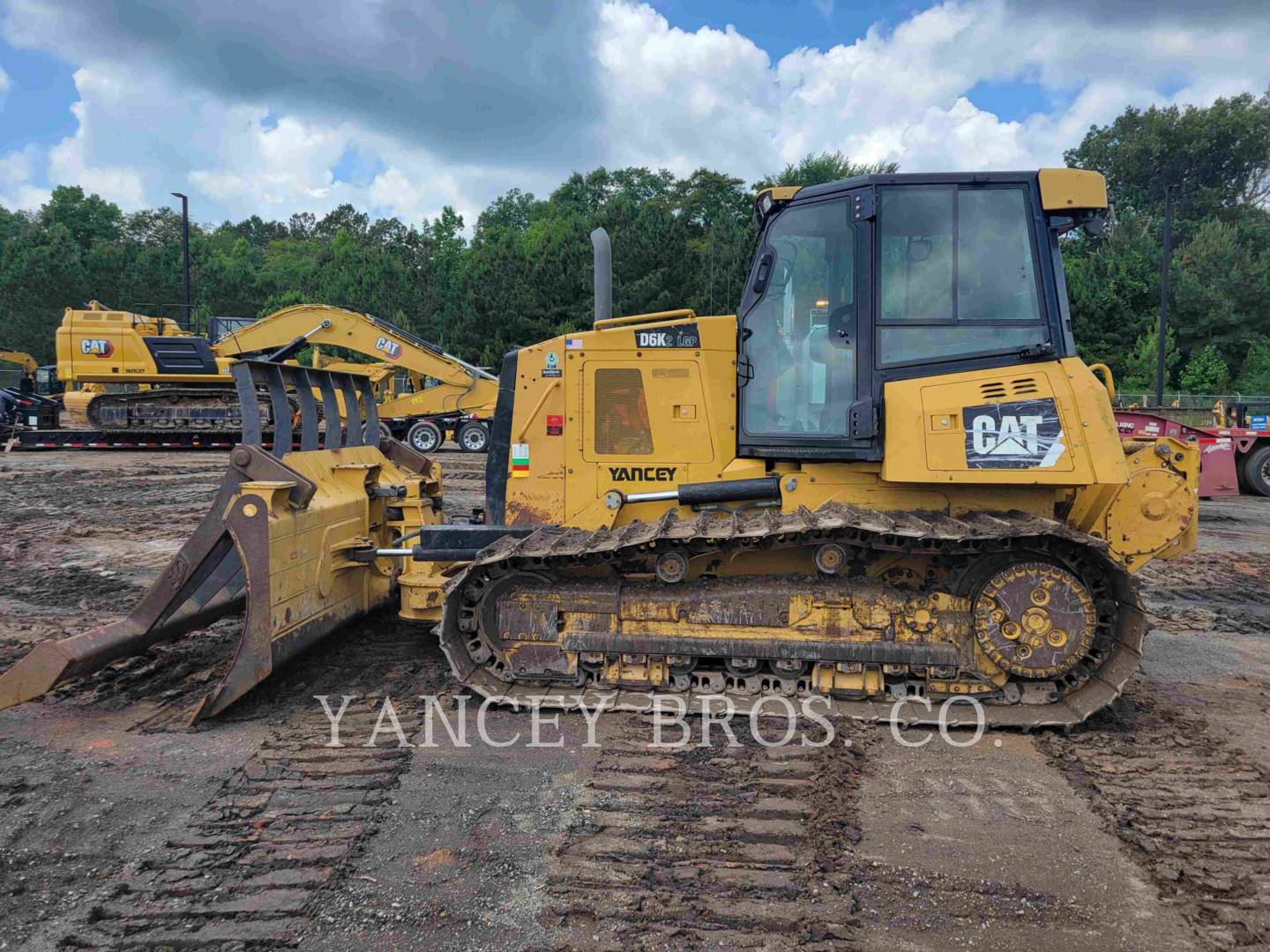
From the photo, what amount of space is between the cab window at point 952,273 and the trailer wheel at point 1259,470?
14618mm

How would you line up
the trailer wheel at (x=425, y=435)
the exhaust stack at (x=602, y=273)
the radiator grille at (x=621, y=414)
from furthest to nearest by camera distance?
the trailer wheel at (x=425, y=435) < the radiator grille at (x=621, y=414) < the exhaust stack at (x=602, y=273)

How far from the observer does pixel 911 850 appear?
321cm

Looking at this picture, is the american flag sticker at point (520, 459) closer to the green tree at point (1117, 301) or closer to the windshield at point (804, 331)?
the windshield at point (804, 331)

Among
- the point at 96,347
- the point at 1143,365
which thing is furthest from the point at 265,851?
the point at 1143,365

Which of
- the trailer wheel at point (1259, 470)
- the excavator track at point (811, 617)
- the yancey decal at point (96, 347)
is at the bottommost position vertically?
the excavator track at point (811, 617)

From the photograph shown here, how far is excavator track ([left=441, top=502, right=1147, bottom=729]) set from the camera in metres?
4.39

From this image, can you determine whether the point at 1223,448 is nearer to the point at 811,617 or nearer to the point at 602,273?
the point at 811,617

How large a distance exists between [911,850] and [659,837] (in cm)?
98

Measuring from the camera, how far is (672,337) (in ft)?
Result: 17.1

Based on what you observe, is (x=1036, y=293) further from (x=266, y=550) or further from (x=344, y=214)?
(x=344, y=214)

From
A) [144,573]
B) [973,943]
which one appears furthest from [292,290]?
[973,943]

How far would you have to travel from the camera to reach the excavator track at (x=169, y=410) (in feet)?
65.5

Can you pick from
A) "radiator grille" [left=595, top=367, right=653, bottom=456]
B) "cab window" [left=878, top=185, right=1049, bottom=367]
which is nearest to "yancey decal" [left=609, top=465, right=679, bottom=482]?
"radiator grille" [left=595, top=367, right=653, bottom=456]

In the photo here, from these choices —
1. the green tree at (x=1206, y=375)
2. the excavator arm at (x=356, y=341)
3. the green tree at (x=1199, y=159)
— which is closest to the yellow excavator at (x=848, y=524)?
the excavator arm at (x=356, y=341)
